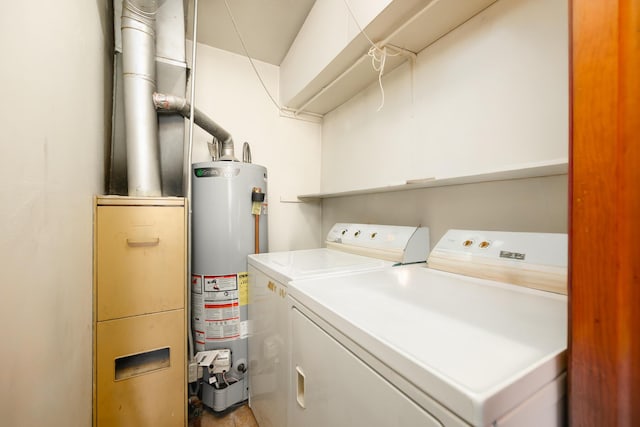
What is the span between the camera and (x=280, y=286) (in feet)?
3.34

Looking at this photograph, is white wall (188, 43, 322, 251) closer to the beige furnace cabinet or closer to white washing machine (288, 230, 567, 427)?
the beige furnace cabinet

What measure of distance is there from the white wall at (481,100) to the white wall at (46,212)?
1306mm

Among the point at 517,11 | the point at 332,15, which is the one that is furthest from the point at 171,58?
the point at 517,11

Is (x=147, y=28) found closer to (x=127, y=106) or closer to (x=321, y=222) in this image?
(x=127, y=106)

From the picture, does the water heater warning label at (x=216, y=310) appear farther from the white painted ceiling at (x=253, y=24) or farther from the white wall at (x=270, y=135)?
the white painted ceiling at (x=253, y=24)

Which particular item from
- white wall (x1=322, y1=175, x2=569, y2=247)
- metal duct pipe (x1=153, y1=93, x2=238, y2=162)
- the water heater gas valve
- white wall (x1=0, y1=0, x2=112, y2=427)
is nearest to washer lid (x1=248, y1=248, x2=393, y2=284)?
white wall (x1=322, y1=175, x2=569, y2=247)

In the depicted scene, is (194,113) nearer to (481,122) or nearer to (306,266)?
(306,266)

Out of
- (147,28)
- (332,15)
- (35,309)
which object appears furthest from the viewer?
(332,15)

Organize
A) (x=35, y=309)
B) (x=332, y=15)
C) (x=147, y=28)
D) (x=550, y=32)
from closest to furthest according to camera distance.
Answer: (x=35, y=309) < (x=550, y=32) < (x=147, y=28) < (x=332, y=15)

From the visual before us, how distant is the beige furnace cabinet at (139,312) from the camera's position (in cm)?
104

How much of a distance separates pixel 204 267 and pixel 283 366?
789 millimetres

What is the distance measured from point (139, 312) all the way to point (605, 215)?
1507 millimetres

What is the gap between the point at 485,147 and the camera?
1081mm

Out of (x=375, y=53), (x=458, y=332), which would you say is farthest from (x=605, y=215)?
(x=375, y=53)
